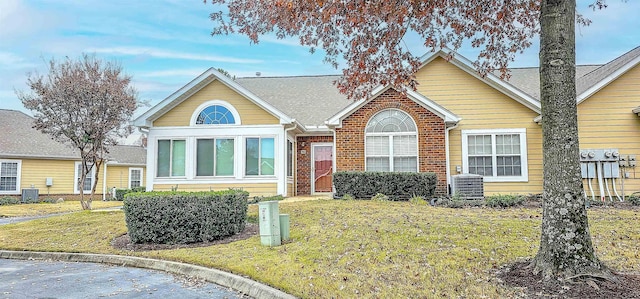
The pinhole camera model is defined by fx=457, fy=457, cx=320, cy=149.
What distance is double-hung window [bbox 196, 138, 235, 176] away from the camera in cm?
1750

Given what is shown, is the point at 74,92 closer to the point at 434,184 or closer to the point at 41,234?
the point at 41,234

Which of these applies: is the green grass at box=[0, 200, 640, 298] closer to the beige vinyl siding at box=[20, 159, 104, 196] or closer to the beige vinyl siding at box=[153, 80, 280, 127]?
the beige vinyl siding at box=[153, 80, 280, 127]

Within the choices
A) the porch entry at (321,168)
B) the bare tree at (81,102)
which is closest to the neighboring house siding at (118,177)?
the bare tree at (81,102)

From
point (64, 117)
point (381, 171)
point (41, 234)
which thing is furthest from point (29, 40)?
point (381, 171)

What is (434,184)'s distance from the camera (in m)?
14.4

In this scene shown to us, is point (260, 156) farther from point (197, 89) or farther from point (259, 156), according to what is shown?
point (197, 89)

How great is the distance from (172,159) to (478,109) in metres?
11.6

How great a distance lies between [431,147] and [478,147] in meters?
2.13

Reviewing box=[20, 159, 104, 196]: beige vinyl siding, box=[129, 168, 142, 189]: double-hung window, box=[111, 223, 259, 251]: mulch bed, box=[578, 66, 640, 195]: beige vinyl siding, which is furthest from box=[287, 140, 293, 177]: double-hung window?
box=[129, 168, 142, 189]: double-hung window

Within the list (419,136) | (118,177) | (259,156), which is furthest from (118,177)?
(419,136)

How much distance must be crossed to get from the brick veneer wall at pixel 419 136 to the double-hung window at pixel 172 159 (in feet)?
20.3

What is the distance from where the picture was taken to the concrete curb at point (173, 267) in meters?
5.70

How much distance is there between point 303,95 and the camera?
22.3 meters

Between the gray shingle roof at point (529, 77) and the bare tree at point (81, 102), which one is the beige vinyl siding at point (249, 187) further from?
the gray shingle roof at point (529, 77)
